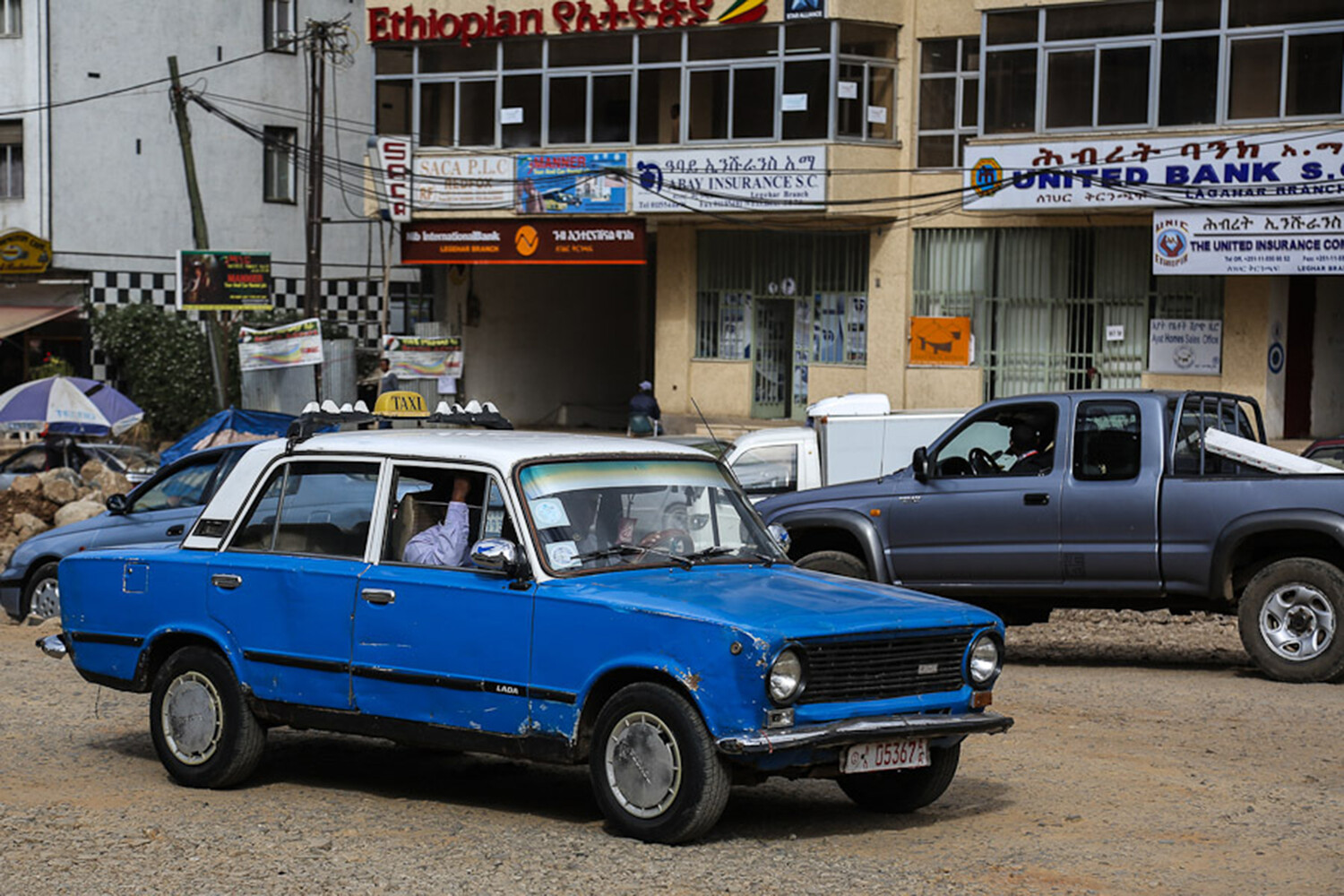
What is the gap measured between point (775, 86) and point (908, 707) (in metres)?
26.7

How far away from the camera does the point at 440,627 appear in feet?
26.9

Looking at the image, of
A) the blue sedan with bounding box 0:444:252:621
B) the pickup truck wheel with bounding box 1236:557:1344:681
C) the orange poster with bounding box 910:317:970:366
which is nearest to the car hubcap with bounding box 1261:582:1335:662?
the pickup truck wheel with bounding box 1236:557:1344:681

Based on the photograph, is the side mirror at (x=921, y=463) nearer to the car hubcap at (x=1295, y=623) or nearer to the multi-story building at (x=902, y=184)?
the car hubcap at (x=1295, y=623)

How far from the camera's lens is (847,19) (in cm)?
3238

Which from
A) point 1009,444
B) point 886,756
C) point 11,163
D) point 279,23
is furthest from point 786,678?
point 279,23

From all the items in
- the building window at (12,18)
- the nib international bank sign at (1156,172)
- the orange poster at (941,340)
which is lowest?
A: the orange poster at (941,340)

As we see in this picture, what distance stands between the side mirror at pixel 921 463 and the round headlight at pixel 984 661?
561cm

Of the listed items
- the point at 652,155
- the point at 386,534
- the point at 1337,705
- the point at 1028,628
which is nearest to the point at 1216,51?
the point at 652,155

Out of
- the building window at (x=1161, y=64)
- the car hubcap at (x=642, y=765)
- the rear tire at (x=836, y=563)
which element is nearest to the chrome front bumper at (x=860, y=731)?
the car hubcap at (x=642, y=765)

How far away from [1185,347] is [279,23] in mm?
23276

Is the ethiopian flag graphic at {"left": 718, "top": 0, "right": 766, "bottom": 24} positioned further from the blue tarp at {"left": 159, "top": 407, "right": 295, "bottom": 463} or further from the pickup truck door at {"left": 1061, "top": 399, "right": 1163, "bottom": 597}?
the pickup truck door at {"left": 1061, "top": 399, "right": 1163, "bottom": 597}

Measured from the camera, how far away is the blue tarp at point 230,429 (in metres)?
23.6

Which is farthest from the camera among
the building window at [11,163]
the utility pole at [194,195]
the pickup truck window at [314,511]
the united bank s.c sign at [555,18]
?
the building window at [11,163]

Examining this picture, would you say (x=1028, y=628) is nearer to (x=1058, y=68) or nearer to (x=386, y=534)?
(x=386, y=534)
